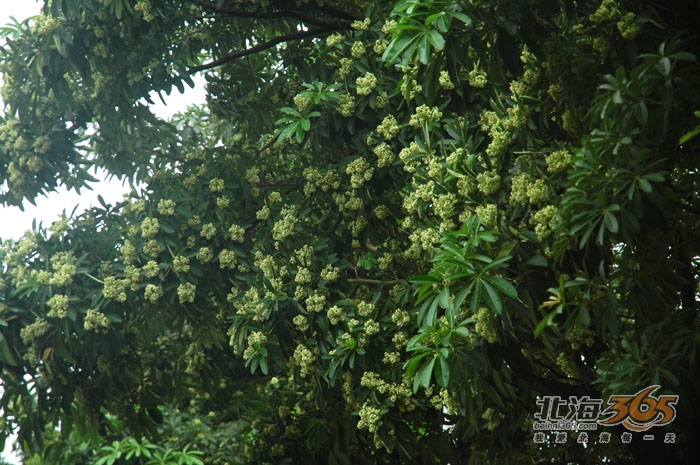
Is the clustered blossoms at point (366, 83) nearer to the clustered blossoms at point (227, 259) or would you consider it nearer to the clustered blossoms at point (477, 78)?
the clustered blossoms at point (477, 78)

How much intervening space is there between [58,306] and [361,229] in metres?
2.05

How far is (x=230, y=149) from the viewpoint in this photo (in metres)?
6.28

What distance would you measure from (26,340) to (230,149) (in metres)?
2.00

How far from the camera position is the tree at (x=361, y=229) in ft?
11.3

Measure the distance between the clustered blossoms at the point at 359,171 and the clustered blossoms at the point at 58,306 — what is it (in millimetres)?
2067

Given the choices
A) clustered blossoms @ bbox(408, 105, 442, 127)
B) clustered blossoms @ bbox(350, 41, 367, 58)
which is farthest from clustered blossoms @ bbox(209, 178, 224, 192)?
clustered blossoms @ bbox(408, 105, 442, 127)

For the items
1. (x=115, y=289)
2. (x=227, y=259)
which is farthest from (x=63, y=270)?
(x=227, y=259)

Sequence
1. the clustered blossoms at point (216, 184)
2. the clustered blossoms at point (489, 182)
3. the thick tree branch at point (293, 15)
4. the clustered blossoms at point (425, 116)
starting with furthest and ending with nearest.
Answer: the thick tree branch at point (293, 15) < the clustered blossoms at point (216, 184) < the clustered blossoms at point (425, 116) < the clustered blossoms at point (489, 182)

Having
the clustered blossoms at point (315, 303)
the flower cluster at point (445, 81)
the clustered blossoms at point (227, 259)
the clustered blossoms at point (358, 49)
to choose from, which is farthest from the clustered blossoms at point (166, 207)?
the flower cluster at point (445, 81)

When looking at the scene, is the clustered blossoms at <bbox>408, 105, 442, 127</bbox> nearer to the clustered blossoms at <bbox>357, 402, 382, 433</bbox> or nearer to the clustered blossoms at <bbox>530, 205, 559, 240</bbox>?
the clustered blossoms at <bbox>530, 205, 559, 240</bbox>

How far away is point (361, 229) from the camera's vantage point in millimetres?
5359

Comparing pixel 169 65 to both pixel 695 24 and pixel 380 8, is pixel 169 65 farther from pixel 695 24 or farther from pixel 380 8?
pixel 695 24

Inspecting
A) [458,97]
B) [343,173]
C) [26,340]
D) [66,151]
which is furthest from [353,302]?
[66,151]
